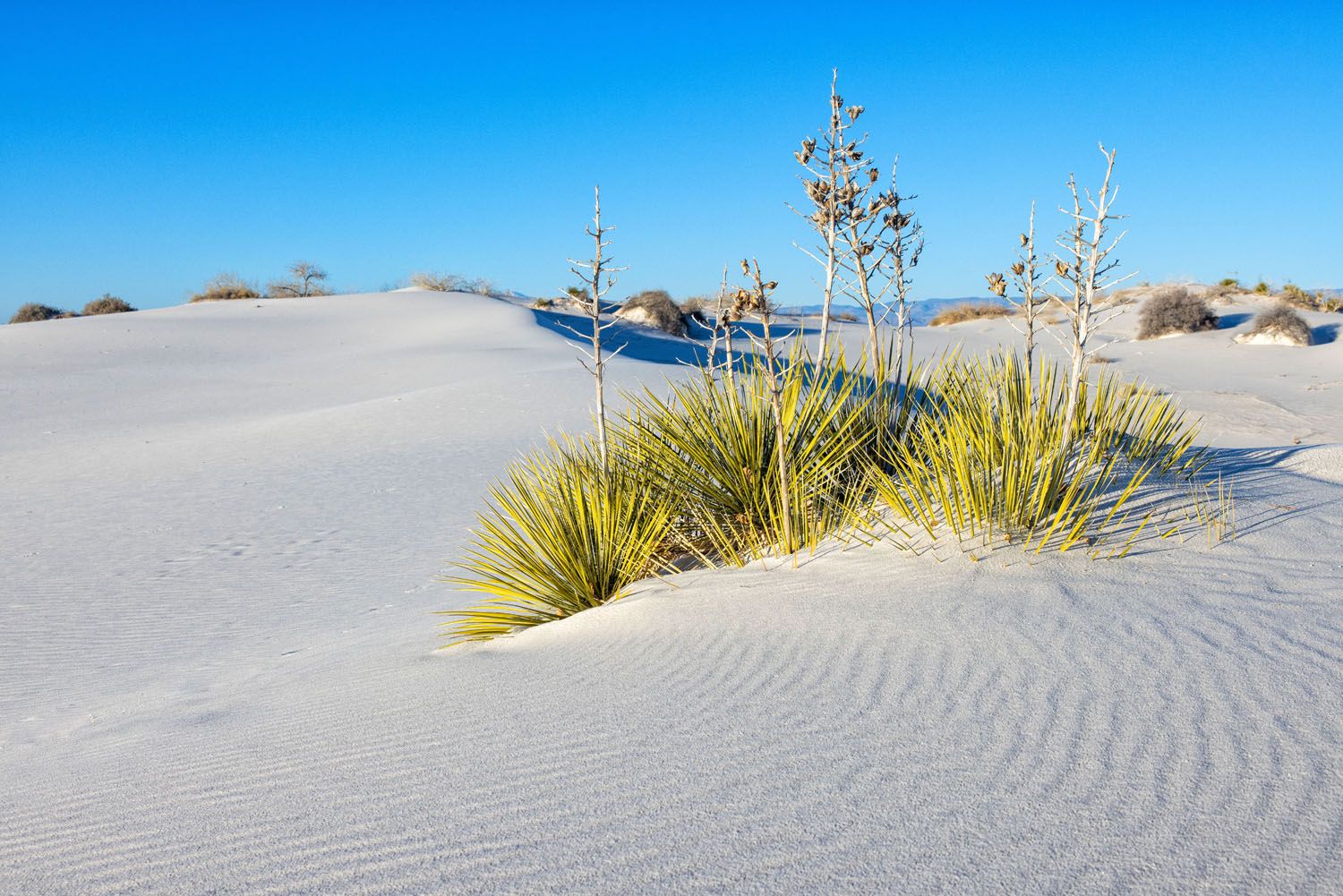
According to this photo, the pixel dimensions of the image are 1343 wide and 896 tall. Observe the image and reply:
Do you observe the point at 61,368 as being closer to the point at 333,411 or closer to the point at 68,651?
the point at 333,411

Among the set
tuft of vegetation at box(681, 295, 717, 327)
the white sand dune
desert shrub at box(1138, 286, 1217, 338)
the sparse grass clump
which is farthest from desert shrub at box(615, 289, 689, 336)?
the sparse grass clump

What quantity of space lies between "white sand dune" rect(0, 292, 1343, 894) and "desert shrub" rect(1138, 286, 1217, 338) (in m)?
23.0

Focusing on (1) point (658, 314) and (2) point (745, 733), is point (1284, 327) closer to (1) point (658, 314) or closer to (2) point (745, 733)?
(1) point (658, 314)

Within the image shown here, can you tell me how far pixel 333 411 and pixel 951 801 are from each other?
14.5 m

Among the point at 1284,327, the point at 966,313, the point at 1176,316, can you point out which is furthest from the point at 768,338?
the point at 966,313

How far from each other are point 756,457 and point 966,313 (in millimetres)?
34461

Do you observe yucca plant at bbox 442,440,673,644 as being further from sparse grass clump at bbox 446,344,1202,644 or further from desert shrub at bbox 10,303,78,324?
desert shrub at bbox 10,303,78,324

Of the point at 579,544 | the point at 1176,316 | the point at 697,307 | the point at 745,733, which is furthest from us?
the point at 697,307

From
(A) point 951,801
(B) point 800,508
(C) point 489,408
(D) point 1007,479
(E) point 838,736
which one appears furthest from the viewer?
(C) point 489,408

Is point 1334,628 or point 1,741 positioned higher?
point 1334,628

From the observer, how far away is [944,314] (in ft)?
124

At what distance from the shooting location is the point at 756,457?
4406mm

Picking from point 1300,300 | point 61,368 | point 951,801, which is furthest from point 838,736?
point 1300,300

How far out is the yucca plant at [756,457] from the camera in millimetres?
4270
